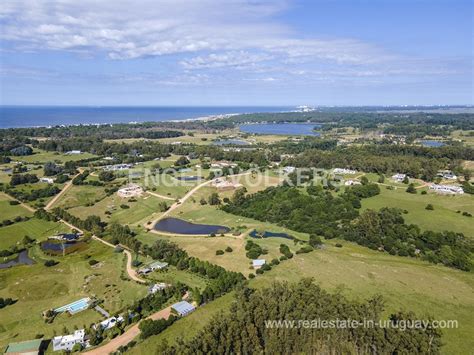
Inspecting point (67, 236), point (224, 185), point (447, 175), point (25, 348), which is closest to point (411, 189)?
point (447, 175)

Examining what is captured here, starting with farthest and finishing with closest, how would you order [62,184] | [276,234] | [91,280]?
[62,184], [276,234], [91,280]

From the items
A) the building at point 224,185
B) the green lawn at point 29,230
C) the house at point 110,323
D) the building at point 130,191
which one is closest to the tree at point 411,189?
the building at point 224,185

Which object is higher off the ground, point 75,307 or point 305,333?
point 305,333

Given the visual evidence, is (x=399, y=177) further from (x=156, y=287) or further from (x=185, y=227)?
(x=156, y=287)

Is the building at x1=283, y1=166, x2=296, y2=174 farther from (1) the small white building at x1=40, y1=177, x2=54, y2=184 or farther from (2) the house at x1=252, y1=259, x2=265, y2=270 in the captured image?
(1) the small white building at x1=40, y1=177, x2=54, y2=184

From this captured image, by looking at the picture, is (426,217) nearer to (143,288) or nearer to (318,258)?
(318,258)

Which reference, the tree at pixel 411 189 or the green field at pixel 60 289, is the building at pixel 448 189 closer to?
the tree at pixel 411 189

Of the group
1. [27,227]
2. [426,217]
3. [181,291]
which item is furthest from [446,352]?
[27,227]
